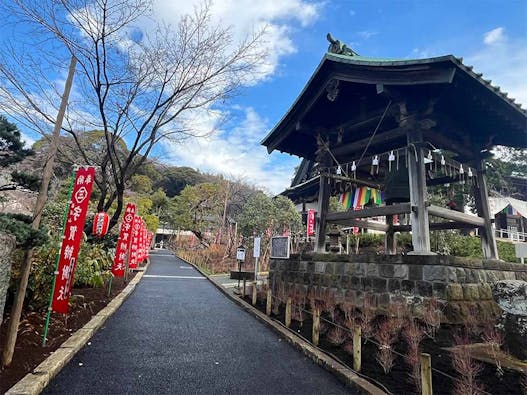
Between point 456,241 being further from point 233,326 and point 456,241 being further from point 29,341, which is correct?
point 29,341

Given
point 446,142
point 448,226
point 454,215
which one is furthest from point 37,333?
point 446,142

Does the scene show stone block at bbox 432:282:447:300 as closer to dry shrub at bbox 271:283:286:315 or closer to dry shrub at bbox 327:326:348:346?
dry shrub at bbox 327:326:348:346

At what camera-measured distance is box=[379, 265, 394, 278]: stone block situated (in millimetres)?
5910

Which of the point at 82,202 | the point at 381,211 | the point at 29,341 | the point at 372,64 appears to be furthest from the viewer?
the point at 381,211

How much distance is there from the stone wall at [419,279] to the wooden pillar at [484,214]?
0.51 m

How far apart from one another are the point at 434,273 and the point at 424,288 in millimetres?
324

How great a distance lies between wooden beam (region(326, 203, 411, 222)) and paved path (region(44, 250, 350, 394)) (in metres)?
3.11

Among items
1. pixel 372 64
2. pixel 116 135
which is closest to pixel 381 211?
pixel 372 64

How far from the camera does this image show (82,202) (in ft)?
15.3

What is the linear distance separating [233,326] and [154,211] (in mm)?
45890

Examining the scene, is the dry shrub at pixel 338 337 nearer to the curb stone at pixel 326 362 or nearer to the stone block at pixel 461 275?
the curb stone at pixel 326 362

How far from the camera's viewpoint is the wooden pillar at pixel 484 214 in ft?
23.5

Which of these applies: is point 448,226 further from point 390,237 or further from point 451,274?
point 451,274

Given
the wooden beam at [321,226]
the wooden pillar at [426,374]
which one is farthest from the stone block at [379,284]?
the wooden pillar at [426,374]
